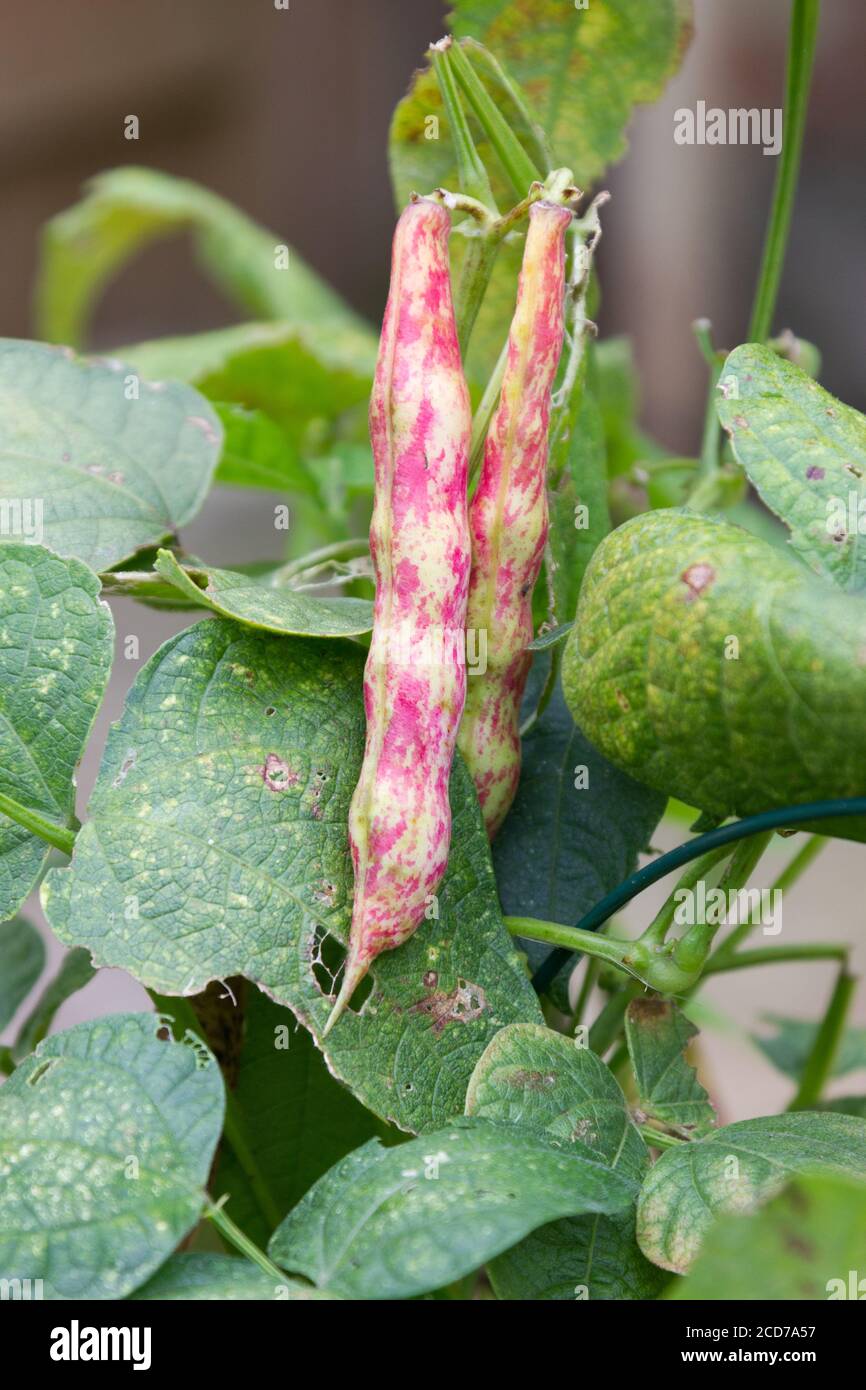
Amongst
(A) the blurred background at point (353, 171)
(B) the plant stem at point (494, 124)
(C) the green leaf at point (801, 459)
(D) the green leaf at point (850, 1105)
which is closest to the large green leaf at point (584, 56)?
(B) the plant stem at point (494, 124)

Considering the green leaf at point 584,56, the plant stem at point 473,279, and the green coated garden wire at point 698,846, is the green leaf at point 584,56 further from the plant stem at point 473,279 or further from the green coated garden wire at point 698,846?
the green coated garden wire at point 698,846

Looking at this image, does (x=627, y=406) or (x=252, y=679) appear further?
(x=627, y=406)

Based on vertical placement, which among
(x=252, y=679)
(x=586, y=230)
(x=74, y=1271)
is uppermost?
(x=586, y=230)

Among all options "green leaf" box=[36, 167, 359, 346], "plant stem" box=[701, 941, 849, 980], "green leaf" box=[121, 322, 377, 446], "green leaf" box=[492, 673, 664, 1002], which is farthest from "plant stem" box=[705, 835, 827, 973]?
"green leaf" box=[36, 167, 359, 346]

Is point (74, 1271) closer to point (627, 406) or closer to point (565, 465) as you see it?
point (565, 465)

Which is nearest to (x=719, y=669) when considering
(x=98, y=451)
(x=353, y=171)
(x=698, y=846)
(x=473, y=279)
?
(x=698, y=846)

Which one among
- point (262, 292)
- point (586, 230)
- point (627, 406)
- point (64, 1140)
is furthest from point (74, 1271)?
point (262, 292)

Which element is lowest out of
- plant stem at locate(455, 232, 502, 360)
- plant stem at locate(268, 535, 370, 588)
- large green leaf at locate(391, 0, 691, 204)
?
plant stem at locate(268, 535, 370, 588)

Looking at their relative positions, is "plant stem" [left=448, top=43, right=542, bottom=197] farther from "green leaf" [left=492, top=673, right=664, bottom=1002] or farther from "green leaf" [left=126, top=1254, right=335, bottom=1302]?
"green leaf" [left=126, top=1254, right=335, bottom=1302]
